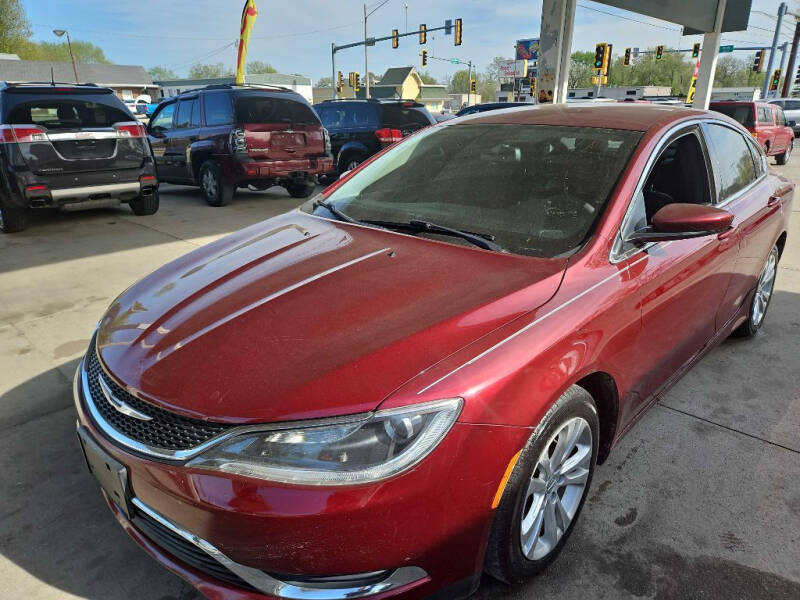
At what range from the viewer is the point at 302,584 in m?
1.49

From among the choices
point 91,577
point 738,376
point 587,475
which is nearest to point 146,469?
point 91,577

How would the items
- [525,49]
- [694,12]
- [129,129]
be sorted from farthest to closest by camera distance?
[525,49] < [694,12] < [129,129]

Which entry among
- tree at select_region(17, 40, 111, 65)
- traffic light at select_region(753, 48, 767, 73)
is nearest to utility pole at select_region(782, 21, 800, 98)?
traffic light at select_region(753, 48, 767, 73)

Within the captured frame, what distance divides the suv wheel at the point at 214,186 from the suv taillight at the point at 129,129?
5.20 ft

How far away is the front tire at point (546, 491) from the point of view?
170 centimetres

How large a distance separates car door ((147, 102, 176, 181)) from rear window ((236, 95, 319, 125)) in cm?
198

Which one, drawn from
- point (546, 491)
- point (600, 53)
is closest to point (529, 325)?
point (546, 491)

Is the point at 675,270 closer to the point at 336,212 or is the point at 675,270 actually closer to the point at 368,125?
the point at 336,212

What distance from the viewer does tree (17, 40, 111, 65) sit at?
6662cm

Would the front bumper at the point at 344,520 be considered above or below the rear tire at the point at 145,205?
above

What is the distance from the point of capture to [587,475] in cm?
213

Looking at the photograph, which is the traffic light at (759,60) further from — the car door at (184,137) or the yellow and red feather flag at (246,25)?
the car door at (184,137)

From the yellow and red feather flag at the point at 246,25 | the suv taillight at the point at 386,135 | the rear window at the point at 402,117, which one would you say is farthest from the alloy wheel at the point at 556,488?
the yellow and red feather flag at the point at 246,25

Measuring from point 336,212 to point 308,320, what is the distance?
1158mm
